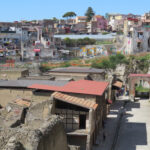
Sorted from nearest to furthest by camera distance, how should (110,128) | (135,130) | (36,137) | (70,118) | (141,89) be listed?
(36,137) < (70,118) < (135,130) < (110,128) < (141,89)

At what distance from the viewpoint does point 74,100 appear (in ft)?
67.3

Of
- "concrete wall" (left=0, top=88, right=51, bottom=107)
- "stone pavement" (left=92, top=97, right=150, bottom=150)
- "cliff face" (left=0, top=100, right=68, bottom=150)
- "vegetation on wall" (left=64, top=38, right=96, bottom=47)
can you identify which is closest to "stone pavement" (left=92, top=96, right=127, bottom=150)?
"stone pavement" (left=92, top=97, right=150, bottom=150)

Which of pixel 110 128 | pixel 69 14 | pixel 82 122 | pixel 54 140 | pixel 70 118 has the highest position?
pixel 69 14

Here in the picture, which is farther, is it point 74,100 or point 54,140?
point 74,100

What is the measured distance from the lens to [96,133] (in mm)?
23594

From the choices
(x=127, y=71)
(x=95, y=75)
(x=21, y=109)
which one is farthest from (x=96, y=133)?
(x=127, y=71)

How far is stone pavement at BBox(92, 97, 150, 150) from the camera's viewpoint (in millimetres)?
22312

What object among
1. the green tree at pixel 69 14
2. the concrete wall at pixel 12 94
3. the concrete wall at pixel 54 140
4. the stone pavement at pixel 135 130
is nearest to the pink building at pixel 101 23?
the green tree at pixel 69 14

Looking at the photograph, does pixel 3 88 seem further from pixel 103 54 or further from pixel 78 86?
pixel 103 54

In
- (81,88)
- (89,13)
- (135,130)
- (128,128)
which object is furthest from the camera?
(89,13)

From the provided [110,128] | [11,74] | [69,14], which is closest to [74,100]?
[110,128]

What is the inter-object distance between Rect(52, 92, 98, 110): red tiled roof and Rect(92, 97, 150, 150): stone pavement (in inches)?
142

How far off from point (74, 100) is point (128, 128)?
27.5ft

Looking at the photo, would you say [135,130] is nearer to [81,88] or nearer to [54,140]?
[81,88]
